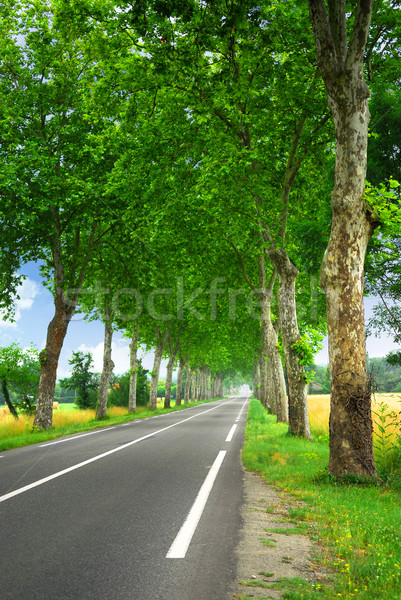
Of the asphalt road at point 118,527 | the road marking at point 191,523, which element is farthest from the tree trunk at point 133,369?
the road marking at point 191,523

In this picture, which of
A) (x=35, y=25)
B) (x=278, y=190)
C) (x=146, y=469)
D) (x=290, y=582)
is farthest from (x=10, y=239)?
(x=290, y=582)

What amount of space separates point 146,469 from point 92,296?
1785 cm

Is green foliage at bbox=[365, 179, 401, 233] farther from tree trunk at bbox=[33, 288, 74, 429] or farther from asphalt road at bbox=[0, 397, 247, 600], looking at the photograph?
tree trunk at bbox=[33, 288, 74, 429]

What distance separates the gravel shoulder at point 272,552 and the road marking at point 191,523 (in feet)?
1.74

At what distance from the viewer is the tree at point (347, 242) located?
266 inches

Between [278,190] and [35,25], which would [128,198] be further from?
[35,25]

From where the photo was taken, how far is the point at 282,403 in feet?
60.0

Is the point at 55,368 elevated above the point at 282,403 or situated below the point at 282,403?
above

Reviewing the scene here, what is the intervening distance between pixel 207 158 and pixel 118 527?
9389mm

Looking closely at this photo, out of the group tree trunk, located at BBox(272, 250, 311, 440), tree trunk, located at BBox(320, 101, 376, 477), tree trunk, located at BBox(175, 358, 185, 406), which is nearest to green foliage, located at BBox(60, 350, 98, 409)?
tree trunk, located at BBox(175, 358, 185, 406)

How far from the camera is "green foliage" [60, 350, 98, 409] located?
1193 inches

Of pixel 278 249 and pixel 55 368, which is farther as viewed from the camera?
pixel 55 368

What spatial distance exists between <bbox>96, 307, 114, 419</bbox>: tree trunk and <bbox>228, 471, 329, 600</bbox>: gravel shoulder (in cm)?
1862

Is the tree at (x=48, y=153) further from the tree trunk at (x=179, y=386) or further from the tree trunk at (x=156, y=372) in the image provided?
the tree trunk at (x=179, y=386)
